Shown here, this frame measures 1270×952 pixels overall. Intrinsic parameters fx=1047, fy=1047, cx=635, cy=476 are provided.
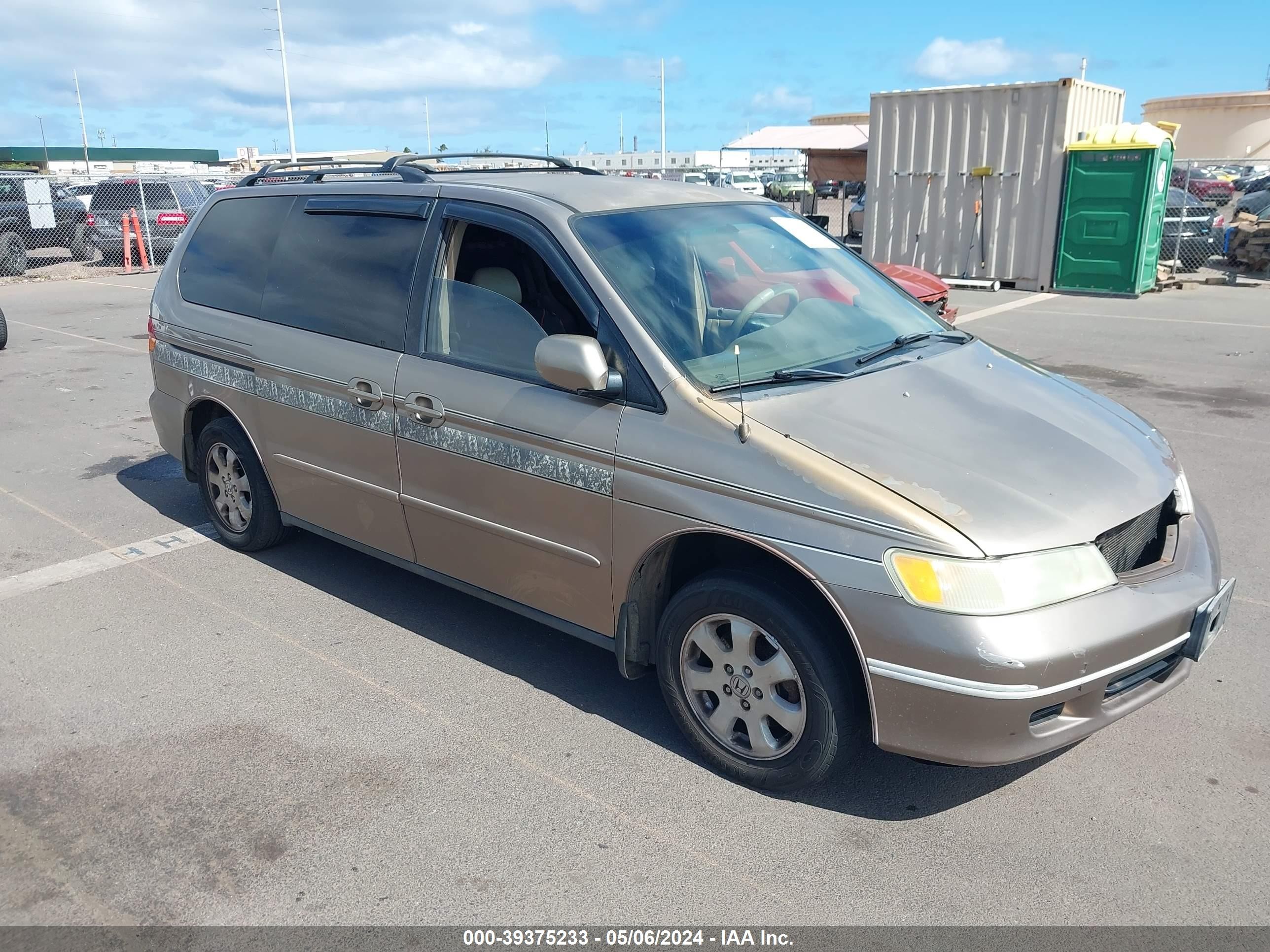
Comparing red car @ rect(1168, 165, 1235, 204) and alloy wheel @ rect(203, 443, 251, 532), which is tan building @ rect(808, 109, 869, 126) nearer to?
red car @ rect(1168, 165, 1235, 204)

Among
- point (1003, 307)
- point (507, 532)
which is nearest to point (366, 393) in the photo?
point (507, 532)

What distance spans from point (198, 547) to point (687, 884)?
3.71 meters

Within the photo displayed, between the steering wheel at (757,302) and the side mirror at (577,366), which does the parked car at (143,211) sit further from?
the side mirror at (577,366)

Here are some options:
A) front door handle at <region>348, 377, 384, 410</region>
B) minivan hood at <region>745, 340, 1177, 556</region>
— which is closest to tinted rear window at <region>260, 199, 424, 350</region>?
front door handle at <region>348, 377, 384, 410</region>

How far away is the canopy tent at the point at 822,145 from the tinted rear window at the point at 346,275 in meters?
20.1

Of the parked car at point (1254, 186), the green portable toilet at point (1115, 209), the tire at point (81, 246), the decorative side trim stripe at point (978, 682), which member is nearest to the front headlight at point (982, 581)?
the decorative side trim stripe at point (978, 682)

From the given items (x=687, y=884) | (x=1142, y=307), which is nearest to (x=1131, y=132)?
(x=1142, y=307)

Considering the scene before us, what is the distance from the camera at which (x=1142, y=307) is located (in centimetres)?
1459

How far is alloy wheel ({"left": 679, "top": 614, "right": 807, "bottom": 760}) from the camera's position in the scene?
322 centimetres

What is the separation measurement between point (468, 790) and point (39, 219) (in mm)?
23587

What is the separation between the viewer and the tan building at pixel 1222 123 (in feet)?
228

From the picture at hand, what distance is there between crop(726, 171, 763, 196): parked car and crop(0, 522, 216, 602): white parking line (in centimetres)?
3058

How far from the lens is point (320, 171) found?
16.7 feet

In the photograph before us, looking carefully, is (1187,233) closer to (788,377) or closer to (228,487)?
(788,377)
